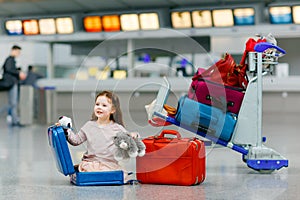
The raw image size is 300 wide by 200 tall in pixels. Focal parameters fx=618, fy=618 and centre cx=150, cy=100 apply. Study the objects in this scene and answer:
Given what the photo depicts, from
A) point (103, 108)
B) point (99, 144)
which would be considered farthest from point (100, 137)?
point (103, 108)

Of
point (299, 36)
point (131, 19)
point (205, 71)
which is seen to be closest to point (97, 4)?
point (131, 19)

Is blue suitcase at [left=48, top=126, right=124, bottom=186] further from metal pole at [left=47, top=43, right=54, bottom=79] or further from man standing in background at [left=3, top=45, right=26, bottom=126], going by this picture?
metal pole at [left=47, top=43, right=54, bottom=79]

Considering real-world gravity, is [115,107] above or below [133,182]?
above

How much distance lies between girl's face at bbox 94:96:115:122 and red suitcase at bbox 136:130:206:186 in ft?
1.26

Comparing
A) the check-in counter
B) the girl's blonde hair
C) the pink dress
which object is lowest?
the check-in counter

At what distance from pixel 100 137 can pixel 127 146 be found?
1.17ft

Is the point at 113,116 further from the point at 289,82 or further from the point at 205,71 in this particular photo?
the point at 289,82

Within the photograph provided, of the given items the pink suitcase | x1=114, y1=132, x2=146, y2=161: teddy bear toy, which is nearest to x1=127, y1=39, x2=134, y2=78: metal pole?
the pink suitcase

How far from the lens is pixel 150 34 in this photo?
15.8 meters

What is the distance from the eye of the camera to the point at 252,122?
571 centimetres

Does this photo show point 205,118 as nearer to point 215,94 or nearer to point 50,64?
point 215,94

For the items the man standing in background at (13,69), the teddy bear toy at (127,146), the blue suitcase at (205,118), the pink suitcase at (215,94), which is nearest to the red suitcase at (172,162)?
the teddy bear toy at (127,146)

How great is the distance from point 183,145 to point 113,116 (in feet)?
2.13

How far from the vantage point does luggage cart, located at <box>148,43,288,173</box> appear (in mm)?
5629
